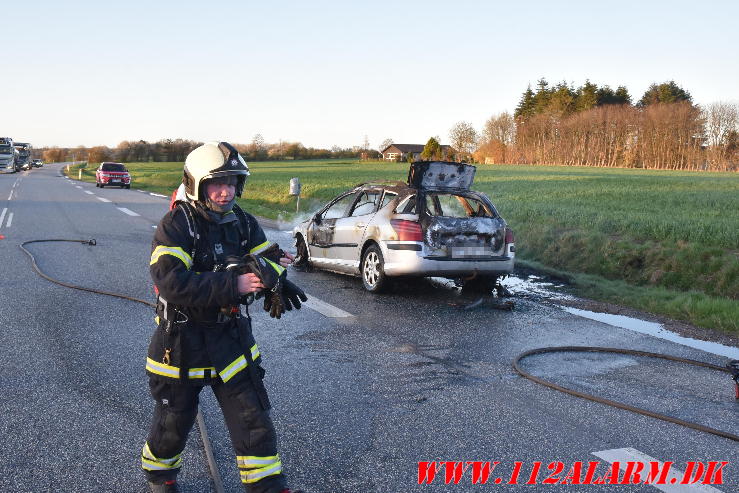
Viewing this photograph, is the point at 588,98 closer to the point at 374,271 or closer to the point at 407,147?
the point at 407,147

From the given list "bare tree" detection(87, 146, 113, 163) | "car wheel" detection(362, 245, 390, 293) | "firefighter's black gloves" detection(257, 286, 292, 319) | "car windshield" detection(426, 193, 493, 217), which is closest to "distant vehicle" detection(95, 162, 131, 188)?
"car wheel" detection(362, 245, 390, 293)

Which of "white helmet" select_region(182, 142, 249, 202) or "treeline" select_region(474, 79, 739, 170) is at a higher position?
"treeline" select_region(474, 79, 739, 170)

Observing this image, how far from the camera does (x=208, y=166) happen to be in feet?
9.97

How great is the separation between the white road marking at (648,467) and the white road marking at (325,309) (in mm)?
4057

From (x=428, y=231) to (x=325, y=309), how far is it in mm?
1725

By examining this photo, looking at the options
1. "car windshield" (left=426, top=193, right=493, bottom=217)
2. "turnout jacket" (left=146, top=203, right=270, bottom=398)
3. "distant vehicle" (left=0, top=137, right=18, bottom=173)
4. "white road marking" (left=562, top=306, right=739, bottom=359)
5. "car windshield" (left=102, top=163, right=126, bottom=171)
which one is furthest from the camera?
"distant vehicle" (left=0, top=137, right=18, bottom=173)

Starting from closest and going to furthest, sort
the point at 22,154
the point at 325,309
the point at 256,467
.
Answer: the point at 256,467 < the point at 325,309 < the point at 22,154

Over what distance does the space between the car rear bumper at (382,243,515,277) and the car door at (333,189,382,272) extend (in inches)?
29.5

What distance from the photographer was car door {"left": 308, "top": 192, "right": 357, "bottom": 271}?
10148 mm

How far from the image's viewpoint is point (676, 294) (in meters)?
9.40

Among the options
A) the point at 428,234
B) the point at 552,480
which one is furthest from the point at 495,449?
the point at 428,234

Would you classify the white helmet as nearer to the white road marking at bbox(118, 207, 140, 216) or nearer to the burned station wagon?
the burned station wagon

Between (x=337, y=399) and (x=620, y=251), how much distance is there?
354 inches

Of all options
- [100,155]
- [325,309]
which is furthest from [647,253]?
[100,155]
